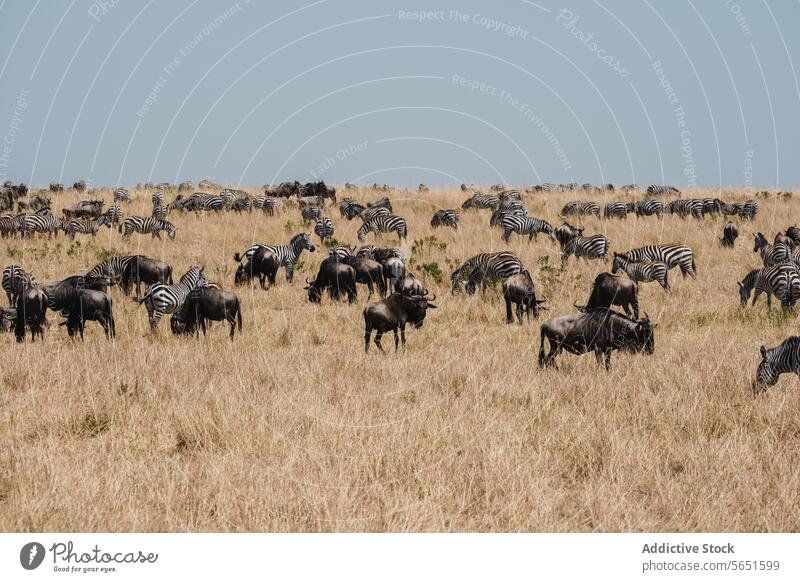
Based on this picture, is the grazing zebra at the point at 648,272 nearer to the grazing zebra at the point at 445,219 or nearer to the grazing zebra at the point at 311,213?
the grazing zebra at the point at 445,219

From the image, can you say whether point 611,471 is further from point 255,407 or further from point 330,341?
point 330,341

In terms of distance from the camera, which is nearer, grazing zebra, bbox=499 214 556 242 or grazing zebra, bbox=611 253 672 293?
grazing zebra, bbox=611 253 672 293

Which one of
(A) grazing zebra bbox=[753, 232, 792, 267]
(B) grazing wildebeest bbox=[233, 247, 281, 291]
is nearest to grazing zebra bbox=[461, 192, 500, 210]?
(A) grazing zebra bbox=[753, 232, 792, 267]

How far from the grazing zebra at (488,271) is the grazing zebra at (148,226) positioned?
1513cm

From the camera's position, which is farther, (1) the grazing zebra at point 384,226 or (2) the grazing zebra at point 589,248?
(1) the grazing zebra at point 384,226

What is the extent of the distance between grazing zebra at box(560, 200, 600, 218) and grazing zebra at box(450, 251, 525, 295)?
16.6 m

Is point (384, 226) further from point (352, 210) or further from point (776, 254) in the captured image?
point (776, 254)

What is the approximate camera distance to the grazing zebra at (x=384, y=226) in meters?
31.6

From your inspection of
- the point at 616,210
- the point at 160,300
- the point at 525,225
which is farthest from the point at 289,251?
the point at 616,210

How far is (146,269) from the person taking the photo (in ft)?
64.4

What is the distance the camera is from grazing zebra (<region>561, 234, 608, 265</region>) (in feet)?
80.8

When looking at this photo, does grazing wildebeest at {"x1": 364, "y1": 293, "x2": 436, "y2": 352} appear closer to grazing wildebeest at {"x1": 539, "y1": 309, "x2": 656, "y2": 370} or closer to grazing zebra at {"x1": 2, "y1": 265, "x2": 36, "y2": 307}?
grazing wildebeest at {"x1": 539, "y1": 309, "x2": 656, "y2": 370}

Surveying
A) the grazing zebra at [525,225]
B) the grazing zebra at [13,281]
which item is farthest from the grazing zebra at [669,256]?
the grazing zebra at [13,281]

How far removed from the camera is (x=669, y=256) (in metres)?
21.8
